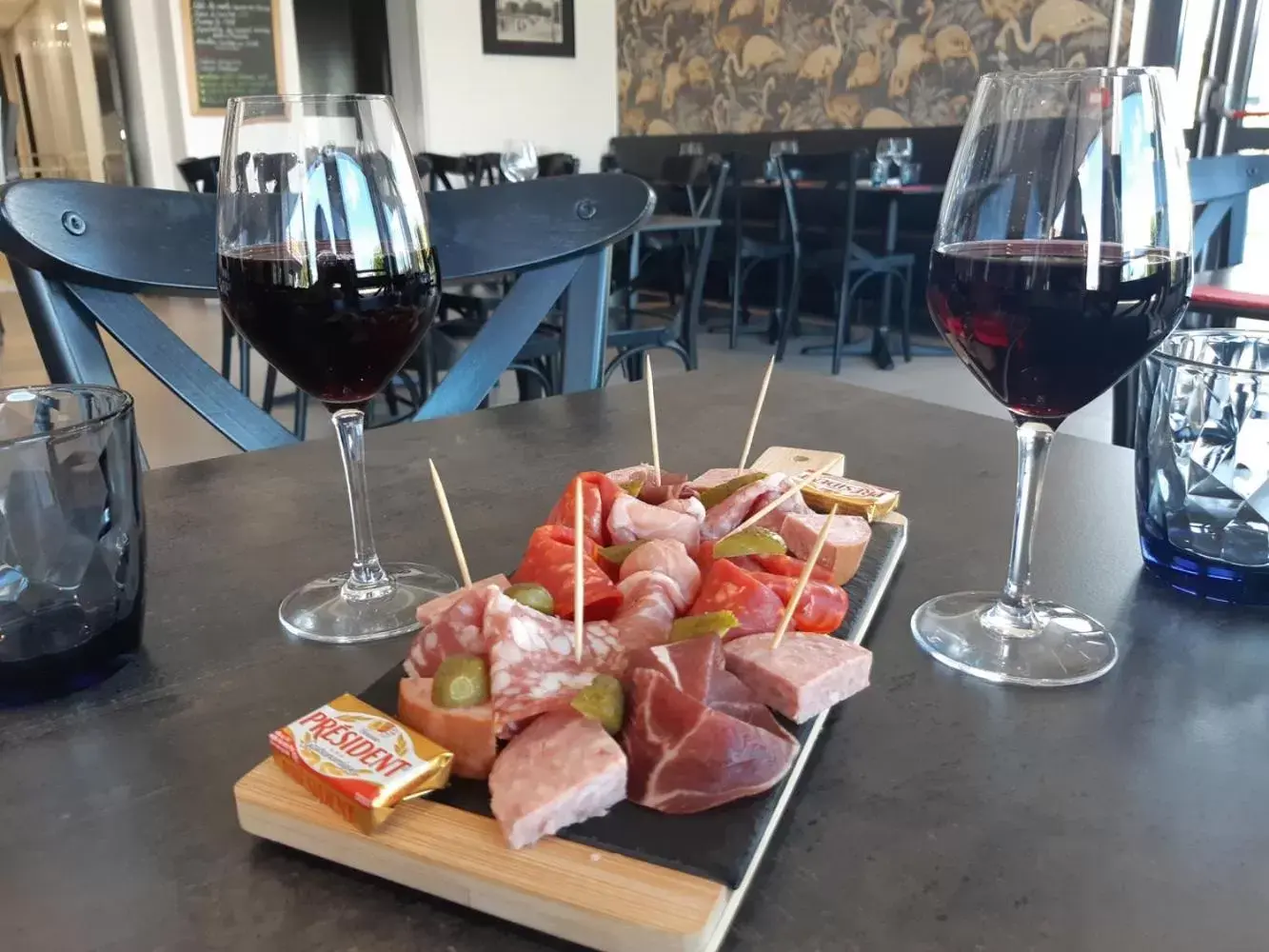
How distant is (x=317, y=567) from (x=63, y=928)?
34 cm

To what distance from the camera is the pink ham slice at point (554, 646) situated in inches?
17.0

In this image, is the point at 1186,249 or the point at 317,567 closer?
the point at 1186,249

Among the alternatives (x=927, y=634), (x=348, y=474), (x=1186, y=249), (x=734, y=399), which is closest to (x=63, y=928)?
(x=348, y=474)

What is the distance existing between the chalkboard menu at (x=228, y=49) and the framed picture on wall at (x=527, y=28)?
1.52 metres

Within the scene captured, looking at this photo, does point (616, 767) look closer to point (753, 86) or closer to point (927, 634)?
point (927, 634)

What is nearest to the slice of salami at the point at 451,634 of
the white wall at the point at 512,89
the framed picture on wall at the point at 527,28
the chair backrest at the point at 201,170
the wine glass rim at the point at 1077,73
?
the wine glass rim at the point at 1077,73

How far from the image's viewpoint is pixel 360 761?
40cm

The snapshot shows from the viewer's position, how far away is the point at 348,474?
25.2 inches

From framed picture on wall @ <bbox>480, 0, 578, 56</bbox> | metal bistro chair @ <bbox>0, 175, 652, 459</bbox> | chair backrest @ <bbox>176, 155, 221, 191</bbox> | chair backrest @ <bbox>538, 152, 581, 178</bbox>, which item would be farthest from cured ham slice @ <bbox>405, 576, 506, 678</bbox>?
framed picture on wall @ <bbox>480, 0, 578, 56</bbox>

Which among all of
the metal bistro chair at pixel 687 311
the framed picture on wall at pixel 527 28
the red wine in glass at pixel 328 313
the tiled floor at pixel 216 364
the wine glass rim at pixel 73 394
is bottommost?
the tiled floor at pixel 216 364

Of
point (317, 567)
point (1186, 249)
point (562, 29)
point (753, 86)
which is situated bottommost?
point (317, 567)

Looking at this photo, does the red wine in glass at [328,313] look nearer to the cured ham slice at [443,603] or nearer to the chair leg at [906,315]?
the cured ham slice at [443,603]

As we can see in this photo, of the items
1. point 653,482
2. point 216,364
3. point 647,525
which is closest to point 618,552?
point 647,525

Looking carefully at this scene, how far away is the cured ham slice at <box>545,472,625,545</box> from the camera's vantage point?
23.9 inches
